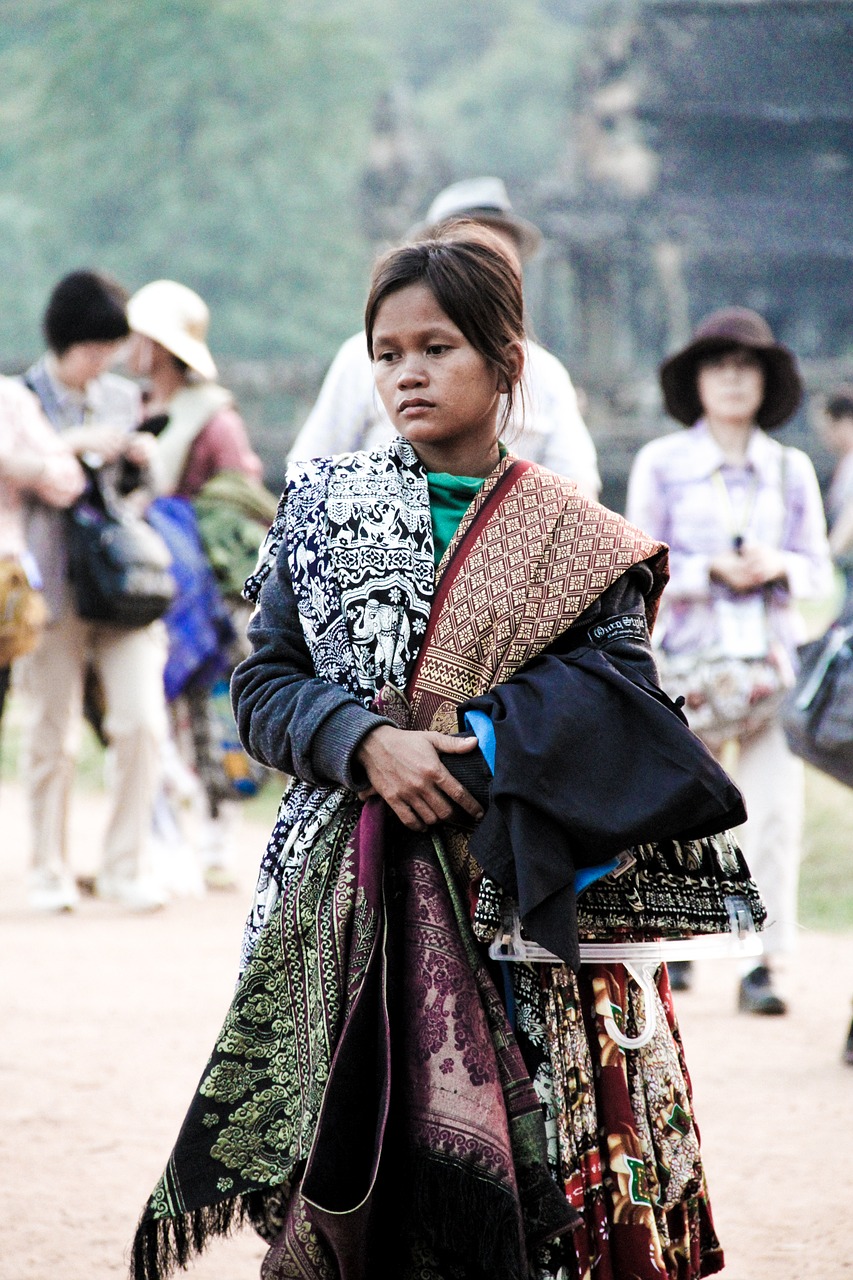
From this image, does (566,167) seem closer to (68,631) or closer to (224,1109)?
(68,631)

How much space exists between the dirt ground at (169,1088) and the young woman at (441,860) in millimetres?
972

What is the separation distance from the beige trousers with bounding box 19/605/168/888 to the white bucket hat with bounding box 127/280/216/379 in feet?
3.37

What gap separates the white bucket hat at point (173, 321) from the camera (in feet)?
21.6

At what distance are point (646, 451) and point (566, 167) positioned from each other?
24604 mm

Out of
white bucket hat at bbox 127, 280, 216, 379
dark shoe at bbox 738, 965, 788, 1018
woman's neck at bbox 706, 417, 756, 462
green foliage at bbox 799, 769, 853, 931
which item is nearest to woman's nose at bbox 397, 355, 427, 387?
woman's neck at bbox 706, 417, 756, 462

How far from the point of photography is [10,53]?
35531 millimetres

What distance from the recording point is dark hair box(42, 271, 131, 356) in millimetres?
6270

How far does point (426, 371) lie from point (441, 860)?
0.68 m

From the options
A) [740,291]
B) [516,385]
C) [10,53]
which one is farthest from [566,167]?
Answer: [516,385]

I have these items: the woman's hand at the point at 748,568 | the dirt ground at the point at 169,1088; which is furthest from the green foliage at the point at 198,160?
the woman's hand at the point at 748,568

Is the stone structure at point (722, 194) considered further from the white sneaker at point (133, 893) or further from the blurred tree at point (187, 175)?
the white sneaker at point (133, 893)

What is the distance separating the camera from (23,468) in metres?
5.91

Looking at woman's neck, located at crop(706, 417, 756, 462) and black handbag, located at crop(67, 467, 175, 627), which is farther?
black handbag, located at crop(67, 467, 175, 627)

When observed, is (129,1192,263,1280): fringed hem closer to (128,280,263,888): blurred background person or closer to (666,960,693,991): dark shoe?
(666,960,693,991): dark shoe
